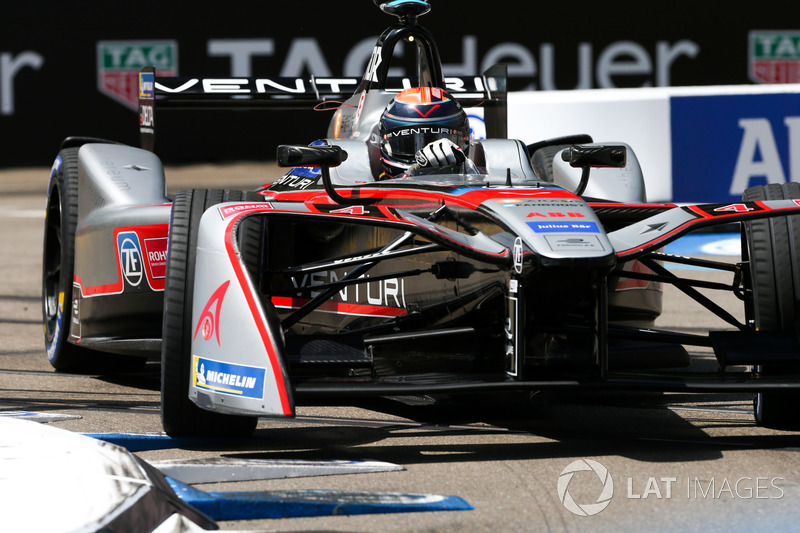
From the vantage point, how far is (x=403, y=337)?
4805 mm

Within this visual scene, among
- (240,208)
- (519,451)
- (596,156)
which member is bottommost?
(519,451)

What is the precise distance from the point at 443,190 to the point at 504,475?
4.40ft

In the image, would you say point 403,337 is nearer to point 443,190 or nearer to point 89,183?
point 443,190

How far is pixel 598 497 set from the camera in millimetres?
3949

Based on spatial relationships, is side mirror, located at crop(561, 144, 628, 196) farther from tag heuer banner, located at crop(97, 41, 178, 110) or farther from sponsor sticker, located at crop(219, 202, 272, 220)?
tag heuer banner, located at crop(97, 41, 178, 110)

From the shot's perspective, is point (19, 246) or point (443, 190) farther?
point (19, 246)

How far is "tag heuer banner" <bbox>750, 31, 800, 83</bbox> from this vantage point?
20109 mm

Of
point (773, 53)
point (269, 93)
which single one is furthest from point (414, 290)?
point (773, 53)

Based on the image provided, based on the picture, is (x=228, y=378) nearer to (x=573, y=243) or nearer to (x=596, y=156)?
(x=573, y=243)

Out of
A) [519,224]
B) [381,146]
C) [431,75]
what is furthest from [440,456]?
[431,75]

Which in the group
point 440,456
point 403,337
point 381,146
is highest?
point 381,146

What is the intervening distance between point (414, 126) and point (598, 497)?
98.4 inches

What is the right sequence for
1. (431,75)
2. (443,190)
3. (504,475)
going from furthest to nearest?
(431,75) → (443,190) → (504,475)

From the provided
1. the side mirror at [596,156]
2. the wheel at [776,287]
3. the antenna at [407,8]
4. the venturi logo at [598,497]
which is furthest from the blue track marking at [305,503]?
the antenna at [407,8]
